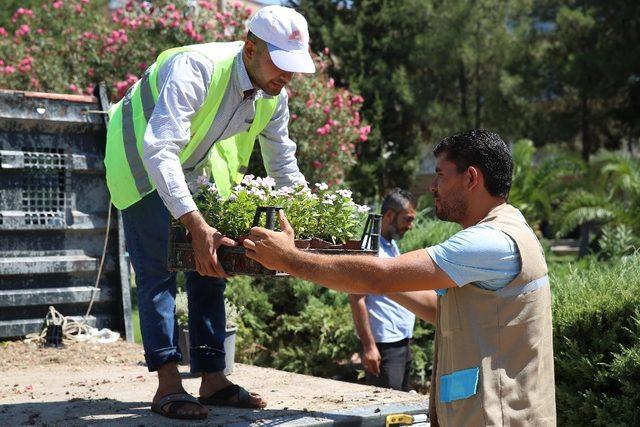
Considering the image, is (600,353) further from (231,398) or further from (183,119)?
(183,119)

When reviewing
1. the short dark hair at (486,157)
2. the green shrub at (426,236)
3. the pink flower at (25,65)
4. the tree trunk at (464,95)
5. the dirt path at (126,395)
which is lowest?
the dirt path at (126,395)

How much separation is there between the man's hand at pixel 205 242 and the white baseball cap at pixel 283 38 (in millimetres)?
778

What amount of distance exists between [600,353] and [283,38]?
241cm

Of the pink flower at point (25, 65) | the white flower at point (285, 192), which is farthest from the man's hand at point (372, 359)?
the pink flower at point (25, 65)

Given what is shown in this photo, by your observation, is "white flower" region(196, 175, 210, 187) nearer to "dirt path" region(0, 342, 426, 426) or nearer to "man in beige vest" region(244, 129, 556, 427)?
"man in beige vest" region(244, 129, 556, 427)

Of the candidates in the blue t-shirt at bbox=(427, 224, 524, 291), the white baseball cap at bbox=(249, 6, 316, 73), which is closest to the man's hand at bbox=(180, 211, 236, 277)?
the white baseball cap at bbox=(249, 6, 316, 73)

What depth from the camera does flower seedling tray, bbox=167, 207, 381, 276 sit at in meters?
3.57

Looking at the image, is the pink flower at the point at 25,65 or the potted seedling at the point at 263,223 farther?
the pink flower at the point at 25,65

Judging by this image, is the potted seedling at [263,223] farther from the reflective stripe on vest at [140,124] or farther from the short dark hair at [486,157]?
the short dark hair at [486,157]

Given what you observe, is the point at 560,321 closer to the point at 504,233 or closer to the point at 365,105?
the point at 504,233

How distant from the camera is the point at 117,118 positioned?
424 cm

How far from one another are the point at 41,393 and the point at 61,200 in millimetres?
2259

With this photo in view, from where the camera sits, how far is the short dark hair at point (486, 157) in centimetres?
333

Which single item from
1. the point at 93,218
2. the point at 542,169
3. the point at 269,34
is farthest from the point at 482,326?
the point at 542,169
